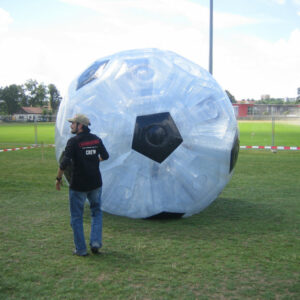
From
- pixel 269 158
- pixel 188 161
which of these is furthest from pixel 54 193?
pixel 269 158

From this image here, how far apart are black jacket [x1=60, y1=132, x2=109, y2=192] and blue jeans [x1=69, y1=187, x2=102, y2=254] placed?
9cm

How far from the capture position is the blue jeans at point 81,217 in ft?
13.5

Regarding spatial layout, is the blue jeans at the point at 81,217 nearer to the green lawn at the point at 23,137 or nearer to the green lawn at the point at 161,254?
the green lawn at the point at 161,254

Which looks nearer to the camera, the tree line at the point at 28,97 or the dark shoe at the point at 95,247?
the dark shoe at the point at 95,247

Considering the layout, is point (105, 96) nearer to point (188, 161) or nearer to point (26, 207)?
point (188, 161)

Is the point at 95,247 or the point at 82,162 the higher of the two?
the point at 82,162

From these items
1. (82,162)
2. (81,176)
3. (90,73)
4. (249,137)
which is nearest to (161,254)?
(81,176)

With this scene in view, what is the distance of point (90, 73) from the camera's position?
5375 mm

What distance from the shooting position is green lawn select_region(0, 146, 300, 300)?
330 centimetres

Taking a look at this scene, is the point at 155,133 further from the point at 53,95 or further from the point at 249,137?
the point at 53,95

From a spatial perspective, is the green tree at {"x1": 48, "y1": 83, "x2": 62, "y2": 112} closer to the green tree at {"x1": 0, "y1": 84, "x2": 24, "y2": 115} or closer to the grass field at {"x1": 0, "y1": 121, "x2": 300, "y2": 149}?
the green tree at {"x1": 0, "y1": 84, "x2": 24, "y2": 115}

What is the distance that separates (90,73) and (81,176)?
1.87 metres

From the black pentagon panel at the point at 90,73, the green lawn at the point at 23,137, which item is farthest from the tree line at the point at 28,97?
the black pentagon panel at the point at 90,73

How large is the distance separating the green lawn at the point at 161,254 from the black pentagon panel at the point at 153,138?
1028mm
